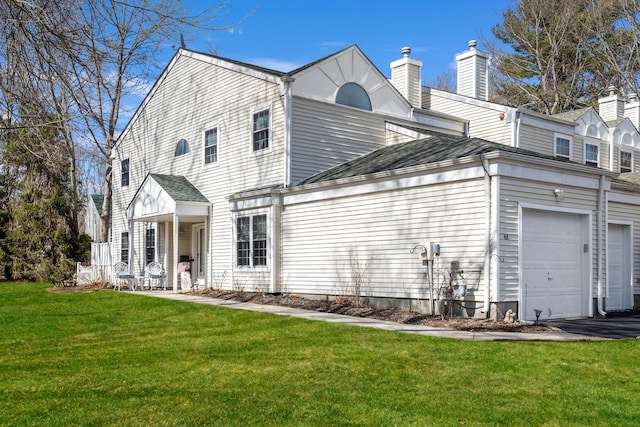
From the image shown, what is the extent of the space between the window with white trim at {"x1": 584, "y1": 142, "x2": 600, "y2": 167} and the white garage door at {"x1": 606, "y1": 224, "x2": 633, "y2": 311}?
7104mm

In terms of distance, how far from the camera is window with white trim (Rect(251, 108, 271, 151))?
57.3 ft

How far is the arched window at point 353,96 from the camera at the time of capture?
17891 millimetres

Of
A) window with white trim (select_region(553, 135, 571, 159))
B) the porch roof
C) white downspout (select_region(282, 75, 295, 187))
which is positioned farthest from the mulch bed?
window with white trim (select_region(553, 135, 571, 159))

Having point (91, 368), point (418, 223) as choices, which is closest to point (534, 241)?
point (418, 223)

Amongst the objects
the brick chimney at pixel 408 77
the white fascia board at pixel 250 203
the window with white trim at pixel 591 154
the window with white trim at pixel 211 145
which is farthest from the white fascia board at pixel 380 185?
the window with white trim at pixel 591 154

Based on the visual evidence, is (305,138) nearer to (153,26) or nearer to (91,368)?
(153,26)

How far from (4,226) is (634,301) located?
2391 centimetres

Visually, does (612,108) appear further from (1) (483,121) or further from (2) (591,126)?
(1) (483,121)

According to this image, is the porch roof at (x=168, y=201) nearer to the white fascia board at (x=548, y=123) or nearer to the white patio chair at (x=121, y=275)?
the white patio chair at (x=121, y=275)

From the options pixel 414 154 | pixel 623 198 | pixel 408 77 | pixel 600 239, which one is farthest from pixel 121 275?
pixel 623 198

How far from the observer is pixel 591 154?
73.1ft

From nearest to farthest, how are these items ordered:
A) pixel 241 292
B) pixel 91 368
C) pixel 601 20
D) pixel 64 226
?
1. pixel 91 368
2. pixel 241 292
3. pixel 64 226
4. pixel 601 20

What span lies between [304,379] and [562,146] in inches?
669

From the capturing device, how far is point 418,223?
13.0m
